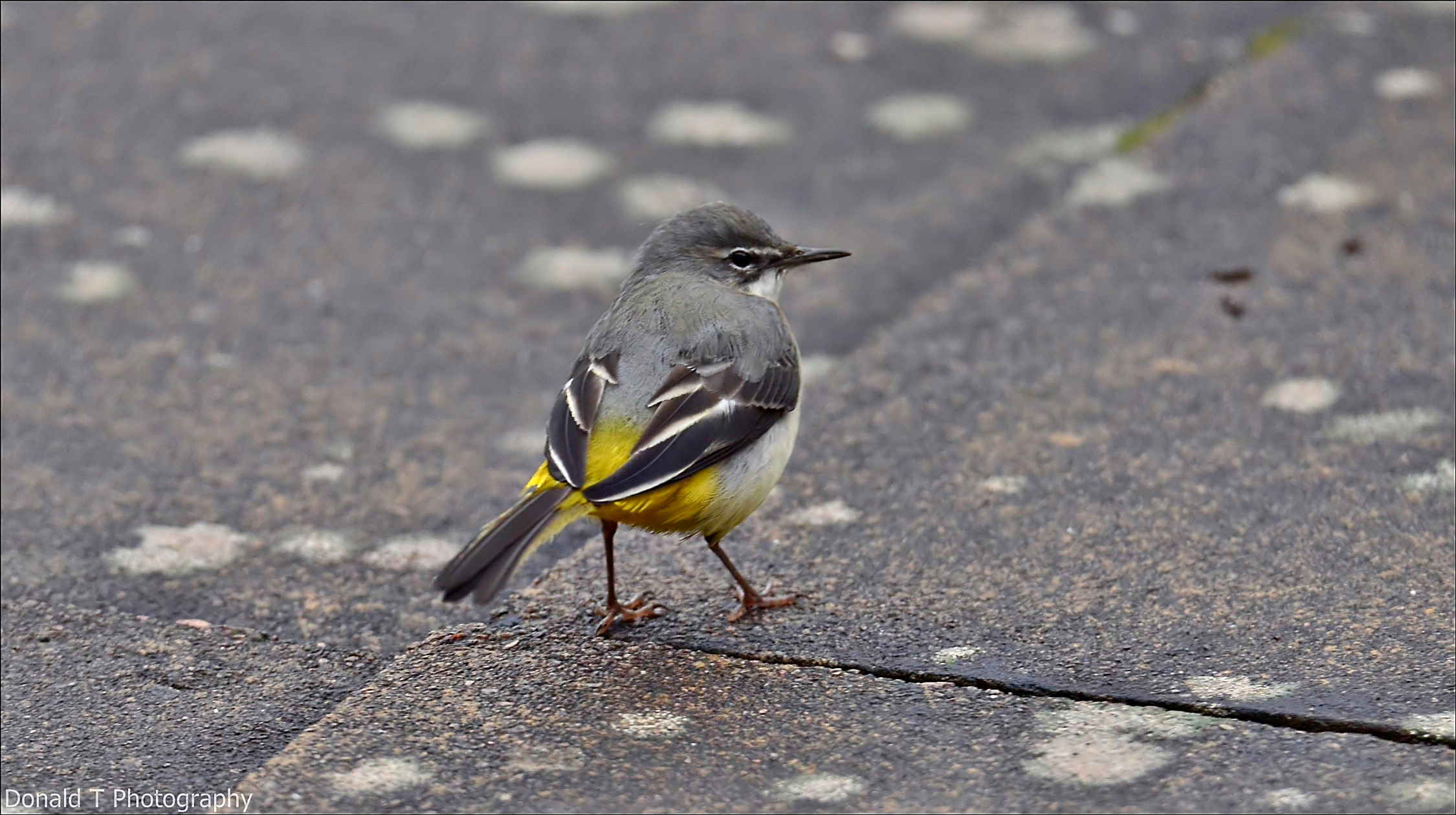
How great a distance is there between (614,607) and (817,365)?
1.73 meters

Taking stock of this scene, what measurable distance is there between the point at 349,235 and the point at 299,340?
706 mm

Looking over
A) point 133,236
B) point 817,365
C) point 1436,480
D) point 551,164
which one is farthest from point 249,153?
point 1436,480

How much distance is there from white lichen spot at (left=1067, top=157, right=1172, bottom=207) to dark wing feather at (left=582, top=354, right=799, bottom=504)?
2.40 meters

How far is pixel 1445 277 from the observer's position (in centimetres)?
554

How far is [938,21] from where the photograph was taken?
7.58 metres

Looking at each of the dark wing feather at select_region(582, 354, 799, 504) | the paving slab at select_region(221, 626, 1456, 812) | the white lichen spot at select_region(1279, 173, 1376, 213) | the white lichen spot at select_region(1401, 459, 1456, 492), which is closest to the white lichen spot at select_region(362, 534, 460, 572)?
the paving slab at select_region(221, 626, 1456, 812)

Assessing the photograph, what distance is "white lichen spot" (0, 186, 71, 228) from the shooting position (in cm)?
619

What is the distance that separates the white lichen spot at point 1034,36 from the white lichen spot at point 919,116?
17.2 inches

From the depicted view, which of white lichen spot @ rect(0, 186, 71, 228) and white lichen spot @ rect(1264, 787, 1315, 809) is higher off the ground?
white lichen spot @ rect(0, 186, 71, 228)

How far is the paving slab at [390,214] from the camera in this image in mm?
4824

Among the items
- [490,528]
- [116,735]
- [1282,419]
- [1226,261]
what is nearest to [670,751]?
[490,528]

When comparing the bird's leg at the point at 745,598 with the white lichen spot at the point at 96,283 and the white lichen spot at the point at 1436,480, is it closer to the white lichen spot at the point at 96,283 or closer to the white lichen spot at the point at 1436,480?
the white lichen spot at the point at 1436,480

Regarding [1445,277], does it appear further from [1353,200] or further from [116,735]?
[116,735]

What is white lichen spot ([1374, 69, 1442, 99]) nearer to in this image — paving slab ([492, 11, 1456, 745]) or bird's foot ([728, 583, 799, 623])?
paving slab ([492, 11, 1456, 745])
